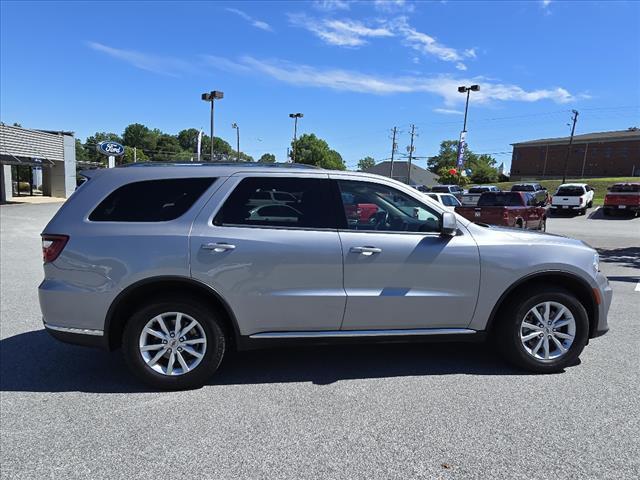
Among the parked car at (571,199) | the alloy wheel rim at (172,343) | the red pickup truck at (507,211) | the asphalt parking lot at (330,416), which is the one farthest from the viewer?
the parked car at (571,199)

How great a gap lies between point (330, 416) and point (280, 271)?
3.78ft

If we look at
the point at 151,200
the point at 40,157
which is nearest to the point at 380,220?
the point at 151,200

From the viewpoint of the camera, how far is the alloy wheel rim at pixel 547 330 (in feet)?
13.3

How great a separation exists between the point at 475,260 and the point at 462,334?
2.15ft

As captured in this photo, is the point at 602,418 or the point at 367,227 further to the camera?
the point at 367,227

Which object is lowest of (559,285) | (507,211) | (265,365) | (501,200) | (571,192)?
(265,365)

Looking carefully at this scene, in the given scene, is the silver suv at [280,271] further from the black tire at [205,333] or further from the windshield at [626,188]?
the windshield at [626,188]

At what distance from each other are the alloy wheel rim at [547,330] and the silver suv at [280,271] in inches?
0.4

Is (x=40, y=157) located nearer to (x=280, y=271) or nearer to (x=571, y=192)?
(x=280, y=271)

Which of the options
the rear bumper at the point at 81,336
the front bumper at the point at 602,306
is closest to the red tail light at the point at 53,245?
the rear bumper at the point at 81,336

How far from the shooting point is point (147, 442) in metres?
3.03

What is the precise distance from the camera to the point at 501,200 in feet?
52.5

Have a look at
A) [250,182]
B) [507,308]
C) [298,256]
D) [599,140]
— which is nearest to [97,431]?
[298,256]

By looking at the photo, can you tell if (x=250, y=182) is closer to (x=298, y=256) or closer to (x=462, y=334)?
A: (x=298, y=256)
